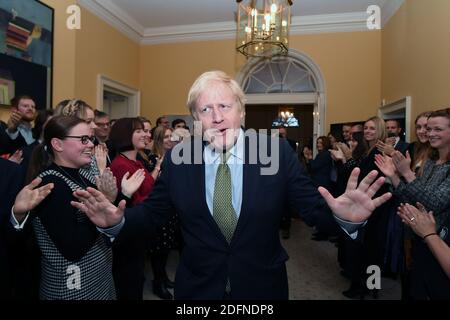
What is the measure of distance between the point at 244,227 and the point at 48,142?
1.10 meters

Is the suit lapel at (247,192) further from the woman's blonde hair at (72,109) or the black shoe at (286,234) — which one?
the black shoe at (286,234)

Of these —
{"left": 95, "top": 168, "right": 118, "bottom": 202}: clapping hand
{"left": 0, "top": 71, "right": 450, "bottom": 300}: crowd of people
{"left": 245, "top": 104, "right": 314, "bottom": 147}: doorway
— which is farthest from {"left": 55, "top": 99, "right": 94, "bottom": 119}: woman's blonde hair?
{"left": 245, "top": 104, "right": 314, "bottom": 147}: doorway

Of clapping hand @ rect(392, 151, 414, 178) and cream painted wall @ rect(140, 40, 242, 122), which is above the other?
cream painted wall @ rect(140, 40, 242, 122)

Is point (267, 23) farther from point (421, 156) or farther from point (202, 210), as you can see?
point (202, 210)

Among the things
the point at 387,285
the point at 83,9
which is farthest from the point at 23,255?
the point at 83,9

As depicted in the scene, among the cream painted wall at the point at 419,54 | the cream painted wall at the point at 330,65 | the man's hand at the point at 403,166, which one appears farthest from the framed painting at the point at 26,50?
the cream painted wall at the point at 419,54

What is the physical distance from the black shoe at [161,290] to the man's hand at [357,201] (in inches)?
83.0

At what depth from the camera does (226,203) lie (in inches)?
43.9

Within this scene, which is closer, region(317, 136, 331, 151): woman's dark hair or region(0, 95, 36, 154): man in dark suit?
region(0, 95, 36, 154): man in dark suit

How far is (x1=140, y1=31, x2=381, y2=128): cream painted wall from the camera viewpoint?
5.45m

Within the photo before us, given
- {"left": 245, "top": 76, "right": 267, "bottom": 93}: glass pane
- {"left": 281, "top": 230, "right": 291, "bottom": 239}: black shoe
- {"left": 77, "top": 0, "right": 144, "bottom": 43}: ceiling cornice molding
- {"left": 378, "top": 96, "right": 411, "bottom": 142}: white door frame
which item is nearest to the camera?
{"left": 378, "top": 96, "right": 411, "bottom": 142}: white door frame

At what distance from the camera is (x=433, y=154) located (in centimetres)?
209

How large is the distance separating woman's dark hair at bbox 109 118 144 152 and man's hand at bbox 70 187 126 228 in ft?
4.28

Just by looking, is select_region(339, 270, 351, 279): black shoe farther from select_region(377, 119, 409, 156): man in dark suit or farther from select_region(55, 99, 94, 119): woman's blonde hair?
select_region(55, 99, 94, 119): woman's blonde hair
